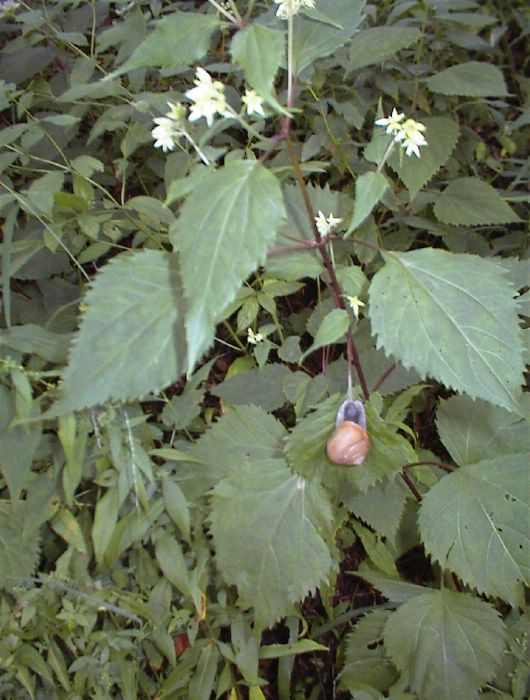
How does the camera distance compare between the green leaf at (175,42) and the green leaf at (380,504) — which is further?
the green leaf at (380,504)

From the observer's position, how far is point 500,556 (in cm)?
155

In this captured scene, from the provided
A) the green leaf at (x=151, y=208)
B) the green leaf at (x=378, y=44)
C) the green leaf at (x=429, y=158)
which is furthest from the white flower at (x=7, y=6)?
the green leaf at (x=429, y=158)

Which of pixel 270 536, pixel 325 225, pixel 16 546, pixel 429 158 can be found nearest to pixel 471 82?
pixel 429 158

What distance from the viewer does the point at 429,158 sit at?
2.05m

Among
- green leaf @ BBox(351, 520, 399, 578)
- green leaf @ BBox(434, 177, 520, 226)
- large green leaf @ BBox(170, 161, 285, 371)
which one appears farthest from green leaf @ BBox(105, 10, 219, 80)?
green leaf @ BBox(351, 520, 399, 578)

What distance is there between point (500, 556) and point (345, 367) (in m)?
0.69

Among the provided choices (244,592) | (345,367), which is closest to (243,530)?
(244,592)

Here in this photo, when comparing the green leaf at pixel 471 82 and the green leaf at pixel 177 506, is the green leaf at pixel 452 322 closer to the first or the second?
Answer: the green leaf at pixel 177 506

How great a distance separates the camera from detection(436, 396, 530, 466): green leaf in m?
1.74

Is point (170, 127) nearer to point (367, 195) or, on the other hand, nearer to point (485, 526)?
point (367, 195)

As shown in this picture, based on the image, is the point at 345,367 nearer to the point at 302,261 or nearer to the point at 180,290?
the point at 302,261

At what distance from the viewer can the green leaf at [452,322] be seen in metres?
1.25

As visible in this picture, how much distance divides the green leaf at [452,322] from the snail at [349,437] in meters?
0.19

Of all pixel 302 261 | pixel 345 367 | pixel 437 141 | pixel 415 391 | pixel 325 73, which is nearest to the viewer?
pixel 302 261
